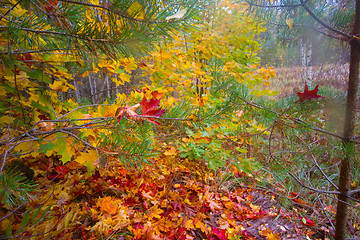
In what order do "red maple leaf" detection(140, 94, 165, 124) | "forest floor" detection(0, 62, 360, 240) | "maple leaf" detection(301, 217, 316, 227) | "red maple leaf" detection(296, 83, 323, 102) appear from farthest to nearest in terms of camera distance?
"maple leaf" detection(301, 217, 316, 227) < "forest floor" detection(0, 62, 360, 240) < "red maple leaf" detection(296, 83, 323, 102) < "red maple leaf" detection(140, 94, 165, 124)

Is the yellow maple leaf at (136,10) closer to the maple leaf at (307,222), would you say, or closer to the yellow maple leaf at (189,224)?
the yellow maple leaf at (189,224)

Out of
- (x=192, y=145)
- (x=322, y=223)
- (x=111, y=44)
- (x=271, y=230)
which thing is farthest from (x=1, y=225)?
(x=322, y=223)

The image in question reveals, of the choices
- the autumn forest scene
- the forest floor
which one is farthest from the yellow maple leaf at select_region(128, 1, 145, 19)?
the forest floor

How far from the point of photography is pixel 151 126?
0.71 meters

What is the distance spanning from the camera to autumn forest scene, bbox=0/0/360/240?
627 mm

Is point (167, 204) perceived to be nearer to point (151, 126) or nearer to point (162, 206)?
point (162, 206)

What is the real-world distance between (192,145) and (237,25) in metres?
2.59

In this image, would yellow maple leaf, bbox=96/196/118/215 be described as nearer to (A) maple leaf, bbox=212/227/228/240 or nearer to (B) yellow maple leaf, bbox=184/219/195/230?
(B) yellow maple leaf, bbox=184/219/195/230

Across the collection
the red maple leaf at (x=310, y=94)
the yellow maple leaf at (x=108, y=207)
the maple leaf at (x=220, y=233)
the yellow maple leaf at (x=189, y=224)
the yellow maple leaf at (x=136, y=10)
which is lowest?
the maple leaf at (x=220, y=233)

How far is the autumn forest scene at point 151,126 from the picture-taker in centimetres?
63

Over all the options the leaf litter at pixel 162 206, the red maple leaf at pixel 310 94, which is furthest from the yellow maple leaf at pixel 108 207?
the red maple leaf at pixel 310 94

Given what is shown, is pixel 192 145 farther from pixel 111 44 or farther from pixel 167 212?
pixel 111 44

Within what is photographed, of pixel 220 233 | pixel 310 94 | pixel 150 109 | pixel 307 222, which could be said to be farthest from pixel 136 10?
pixel 307 222

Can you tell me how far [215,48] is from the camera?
2.45 meters
